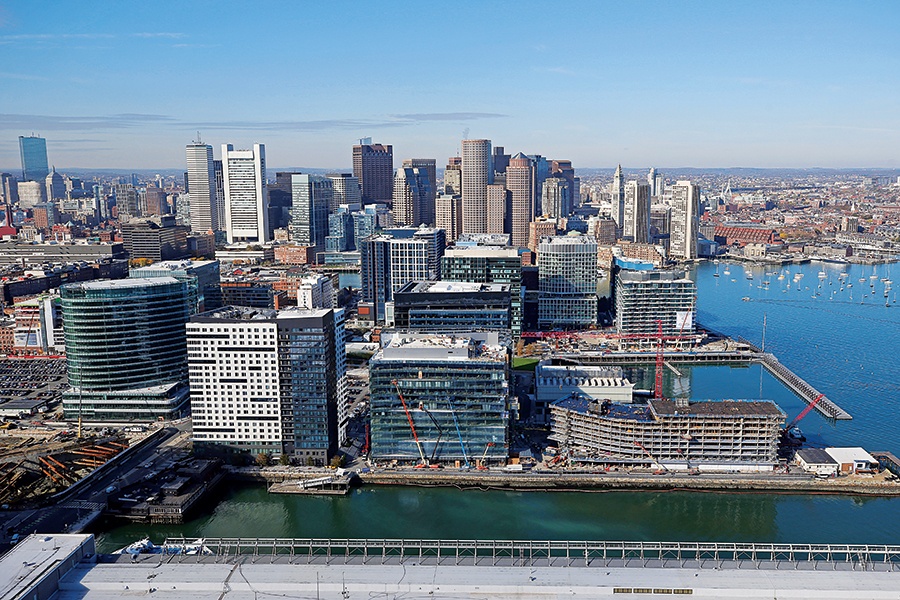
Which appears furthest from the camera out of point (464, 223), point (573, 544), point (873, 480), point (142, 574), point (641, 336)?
point (464, 223)

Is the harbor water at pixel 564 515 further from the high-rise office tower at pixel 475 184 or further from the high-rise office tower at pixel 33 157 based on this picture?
the high-rise office tower at pixel 33 157

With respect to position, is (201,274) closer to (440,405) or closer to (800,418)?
(440,405)

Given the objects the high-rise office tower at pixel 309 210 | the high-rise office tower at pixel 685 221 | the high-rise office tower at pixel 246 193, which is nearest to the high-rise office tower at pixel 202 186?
the high-rise office tower at pixel 246 193

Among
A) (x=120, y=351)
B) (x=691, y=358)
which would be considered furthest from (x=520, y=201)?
(x=120, y=351)

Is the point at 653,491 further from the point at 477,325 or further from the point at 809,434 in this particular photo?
the point at 477,325

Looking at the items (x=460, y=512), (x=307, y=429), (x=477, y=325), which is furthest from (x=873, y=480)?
(x=307, y=429)
